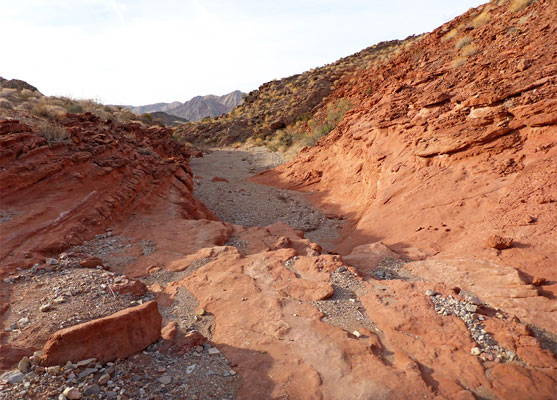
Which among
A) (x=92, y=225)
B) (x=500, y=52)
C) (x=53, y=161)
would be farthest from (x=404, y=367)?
(x=500, y=52)

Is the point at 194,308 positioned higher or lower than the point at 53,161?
lower

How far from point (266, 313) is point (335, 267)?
1536 mm

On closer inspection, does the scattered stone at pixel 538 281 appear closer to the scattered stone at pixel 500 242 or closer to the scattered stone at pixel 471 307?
the scattered stone at pixel 500 242

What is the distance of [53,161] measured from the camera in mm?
7422

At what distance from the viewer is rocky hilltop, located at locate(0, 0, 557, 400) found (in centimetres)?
312

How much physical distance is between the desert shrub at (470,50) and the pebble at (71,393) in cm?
1338

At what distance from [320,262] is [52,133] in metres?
7.35

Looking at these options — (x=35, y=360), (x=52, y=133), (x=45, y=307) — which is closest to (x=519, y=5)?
(x=52, y=133)

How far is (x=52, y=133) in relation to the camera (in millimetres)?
8023

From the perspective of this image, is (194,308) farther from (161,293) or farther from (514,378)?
(514,378)

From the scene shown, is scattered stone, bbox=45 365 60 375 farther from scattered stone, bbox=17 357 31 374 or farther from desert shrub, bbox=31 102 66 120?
desert shrub, bbox=31 102 66 120

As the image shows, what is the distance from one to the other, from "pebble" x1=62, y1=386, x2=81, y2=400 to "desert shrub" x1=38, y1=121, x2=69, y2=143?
Answer: 7128 mm

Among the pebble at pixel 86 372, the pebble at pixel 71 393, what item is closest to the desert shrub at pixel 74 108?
the pebble at pixel 86 372

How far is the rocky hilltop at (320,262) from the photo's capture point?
3125 millimetres
